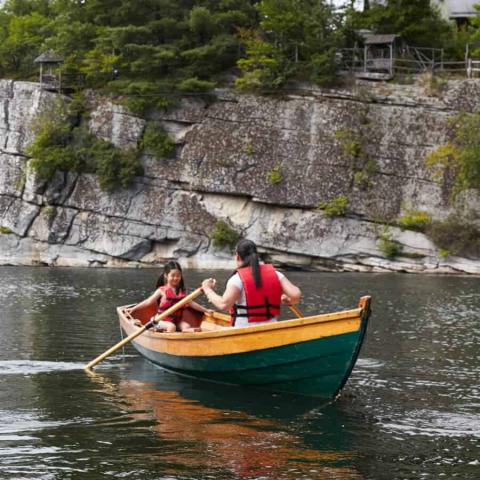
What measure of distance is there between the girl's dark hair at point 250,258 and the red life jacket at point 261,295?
0.21 feet

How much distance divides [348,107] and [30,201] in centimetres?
1800

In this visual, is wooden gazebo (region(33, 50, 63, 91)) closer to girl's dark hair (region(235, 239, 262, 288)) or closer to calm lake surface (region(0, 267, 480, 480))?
calm lake surface (region(0, 267, 480, 480))

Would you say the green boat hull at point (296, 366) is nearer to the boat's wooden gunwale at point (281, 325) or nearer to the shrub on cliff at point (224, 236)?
the boat's wooden gunwale at point (281, 325)

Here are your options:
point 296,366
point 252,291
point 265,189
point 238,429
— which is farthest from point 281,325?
point 265,189

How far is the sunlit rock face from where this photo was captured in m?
48.1

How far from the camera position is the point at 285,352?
1392cm

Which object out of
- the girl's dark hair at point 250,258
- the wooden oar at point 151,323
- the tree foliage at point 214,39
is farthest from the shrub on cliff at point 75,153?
the girl's dark hair at point 250,258

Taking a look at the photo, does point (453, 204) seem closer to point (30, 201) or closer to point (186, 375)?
point (30, 201)

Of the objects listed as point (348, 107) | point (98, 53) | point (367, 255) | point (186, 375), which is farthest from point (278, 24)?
point (186, 375)

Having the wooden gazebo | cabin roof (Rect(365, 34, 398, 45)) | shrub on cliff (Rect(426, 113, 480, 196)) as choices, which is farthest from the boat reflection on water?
the wooden gazebo

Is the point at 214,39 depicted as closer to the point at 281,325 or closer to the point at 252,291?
the point at 252,291

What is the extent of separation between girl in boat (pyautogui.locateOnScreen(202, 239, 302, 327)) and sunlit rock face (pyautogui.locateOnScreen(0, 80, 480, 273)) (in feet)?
105

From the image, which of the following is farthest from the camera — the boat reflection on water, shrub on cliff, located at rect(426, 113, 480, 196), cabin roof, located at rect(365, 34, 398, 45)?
cabin roof, located at rect(365, 34, 398, 45)

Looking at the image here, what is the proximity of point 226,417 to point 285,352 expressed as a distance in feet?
4.15
